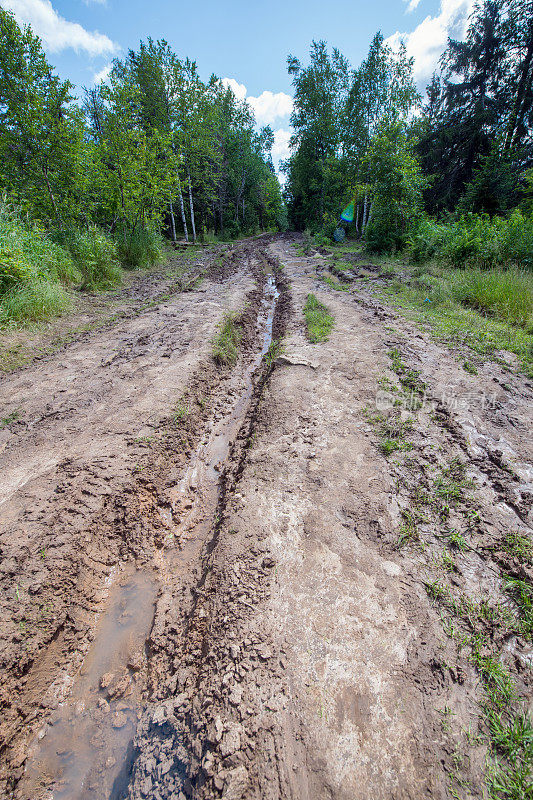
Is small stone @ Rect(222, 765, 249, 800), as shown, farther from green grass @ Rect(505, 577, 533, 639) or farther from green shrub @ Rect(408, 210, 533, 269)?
green shrub @ Rect(408, 210, 533, 269)

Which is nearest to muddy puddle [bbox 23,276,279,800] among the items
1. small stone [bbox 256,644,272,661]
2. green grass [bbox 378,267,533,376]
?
small stone [bbox 256,644,272,661]

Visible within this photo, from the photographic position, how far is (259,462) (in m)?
3.19

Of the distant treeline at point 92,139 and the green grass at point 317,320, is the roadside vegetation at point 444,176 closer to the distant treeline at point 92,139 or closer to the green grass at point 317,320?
the green grass at point 317,320

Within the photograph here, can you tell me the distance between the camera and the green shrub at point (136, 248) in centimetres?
1136

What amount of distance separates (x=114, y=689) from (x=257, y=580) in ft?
3.25

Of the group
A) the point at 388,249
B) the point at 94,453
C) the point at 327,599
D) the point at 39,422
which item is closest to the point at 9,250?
the point at 39,422

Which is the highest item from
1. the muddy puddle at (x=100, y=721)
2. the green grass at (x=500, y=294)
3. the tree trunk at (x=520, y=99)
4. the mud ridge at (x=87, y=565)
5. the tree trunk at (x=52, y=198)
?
the tree trunk at (x=520, y=99)

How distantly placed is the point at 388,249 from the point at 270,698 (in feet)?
48.4

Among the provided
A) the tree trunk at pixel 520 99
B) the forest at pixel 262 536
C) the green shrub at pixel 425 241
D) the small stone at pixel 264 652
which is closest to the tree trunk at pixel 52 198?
the forest at pixel 262 536

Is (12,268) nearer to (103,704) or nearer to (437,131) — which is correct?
(103,704)

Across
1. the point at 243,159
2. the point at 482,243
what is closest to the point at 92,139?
the point at 482,243

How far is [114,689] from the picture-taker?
187cm

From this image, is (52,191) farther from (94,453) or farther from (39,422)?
(94,453)

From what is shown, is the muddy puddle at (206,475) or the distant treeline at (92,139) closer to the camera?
the muddy puddle at (206,475)
